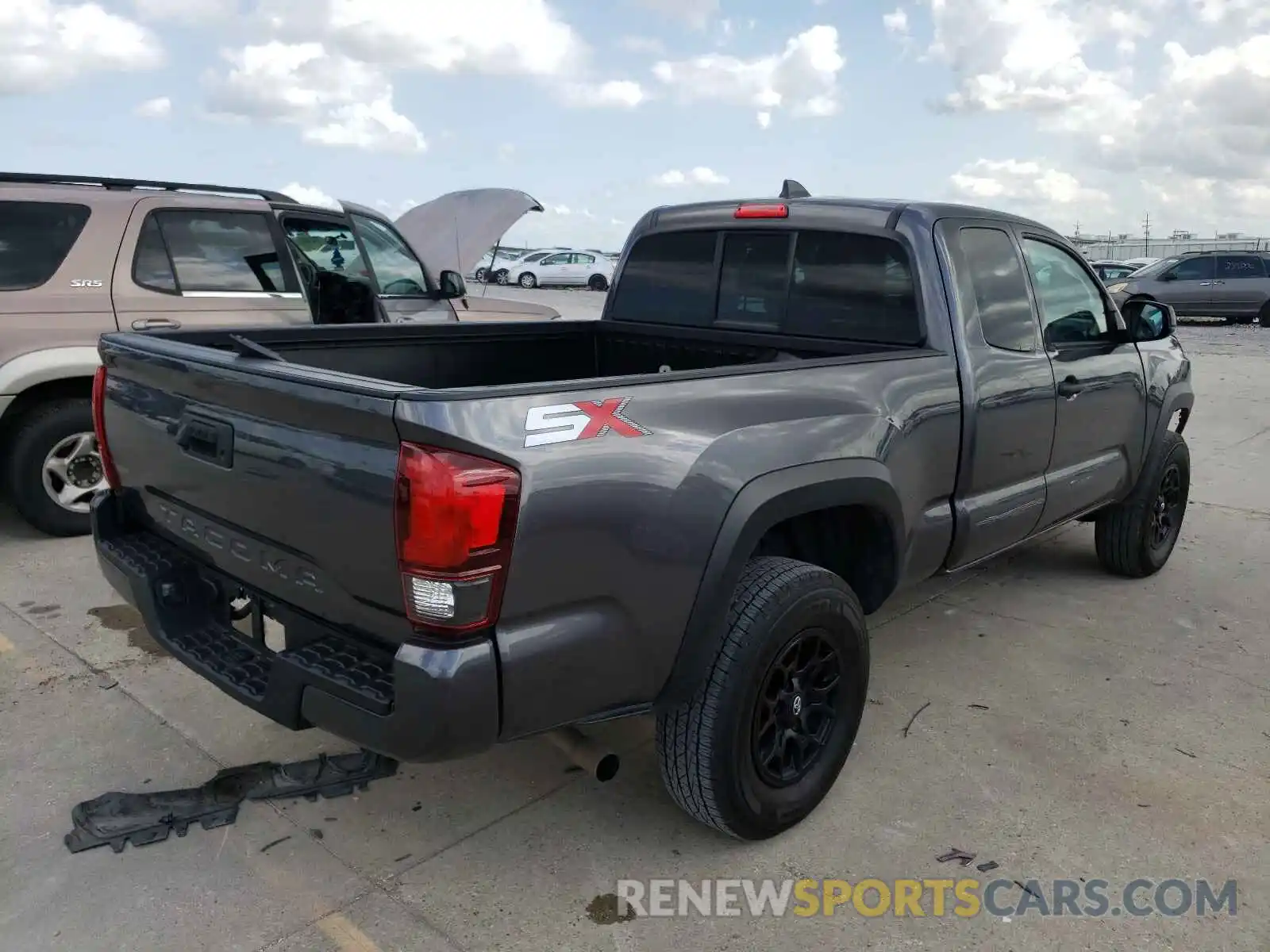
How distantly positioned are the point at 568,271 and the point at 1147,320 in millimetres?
31988

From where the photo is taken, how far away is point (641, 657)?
242 centimetres

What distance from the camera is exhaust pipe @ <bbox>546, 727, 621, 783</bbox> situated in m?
2.63

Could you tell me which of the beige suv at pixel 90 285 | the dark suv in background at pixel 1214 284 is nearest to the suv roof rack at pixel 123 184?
the beige suv at pixel 90 285

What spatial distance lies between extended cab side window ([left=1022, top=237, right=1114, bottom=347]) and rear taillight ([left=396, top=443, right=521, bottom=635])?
2797mm

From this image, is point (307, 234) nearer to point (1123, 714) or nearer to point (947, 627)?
point (947, 627)

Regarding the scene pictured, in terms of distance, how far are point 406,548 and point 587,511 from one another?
0.41 m

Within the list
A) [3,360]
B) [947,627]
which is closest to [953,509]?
[947,627]

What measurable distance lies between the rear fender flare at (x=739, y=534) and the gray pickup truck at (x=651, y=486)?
10 mm

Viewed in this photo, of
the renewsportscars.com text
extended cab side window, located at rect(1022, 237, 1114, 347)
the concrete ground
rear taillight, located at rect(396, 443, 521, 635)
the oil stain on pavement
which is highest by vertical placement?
extended cab side window, located at rect(1022, 237, 1114, 347)

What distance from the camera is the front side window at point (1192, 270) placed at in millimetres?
20891

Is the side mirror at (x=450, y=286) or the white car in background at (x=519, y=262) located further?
the white car in background at (x=519, y=262)

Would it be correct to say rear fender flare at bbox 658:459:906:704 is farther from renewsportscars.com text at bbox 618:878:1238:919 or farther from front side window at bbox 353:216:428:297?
front side window at bbox 353:216:428:297

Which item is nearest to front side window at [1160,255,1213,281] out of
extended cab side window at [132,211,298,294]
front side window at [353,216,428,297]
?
front side window at [353,216,428,297]

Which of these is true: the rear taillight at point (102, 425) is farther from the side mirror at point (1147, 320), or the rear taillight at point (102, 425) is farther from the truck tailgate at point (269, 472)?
the side mirror at point (1147, 320)
